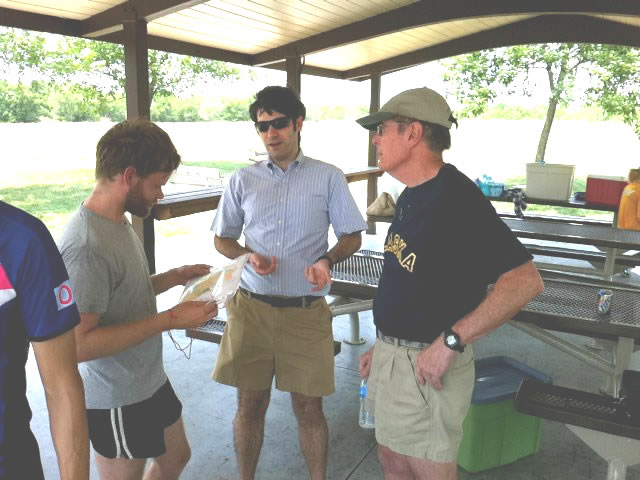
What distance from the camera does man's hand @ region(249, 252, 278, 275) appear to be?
2398 millimetres

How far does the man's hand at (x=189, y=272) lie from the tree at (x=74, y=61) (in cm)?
1109

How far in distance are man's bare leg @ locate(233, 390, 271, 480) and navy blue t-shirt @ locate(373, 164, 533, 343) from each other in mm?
947

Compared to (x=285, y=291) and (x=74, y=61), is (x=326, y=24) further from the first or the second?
(x=74, y=61)

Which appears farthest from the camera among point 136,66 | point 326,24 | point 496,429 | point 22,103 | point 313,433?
point 22,103

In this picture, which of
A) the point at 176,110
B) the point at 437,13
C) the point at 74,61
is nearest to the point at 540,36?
the point at 437,13

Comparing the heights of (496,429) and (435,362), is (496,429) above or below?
below

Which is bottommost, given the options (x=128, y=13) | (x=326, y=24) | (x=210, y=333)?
(x=210, y=333)

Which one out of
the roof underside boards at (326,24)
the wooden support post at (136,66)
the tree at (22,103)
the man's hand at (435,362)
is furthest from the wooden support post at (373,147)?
the tree at (22,103)

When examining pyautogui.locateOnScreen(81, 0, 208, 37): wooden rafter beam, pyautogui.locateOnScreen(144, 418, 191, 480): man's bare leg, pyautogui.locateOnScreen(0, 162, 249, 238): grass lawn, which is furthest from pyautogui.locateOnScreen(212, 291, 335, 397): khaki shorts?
pyautogui.locateOnScreen(0, 162, 249, 238): grass lawn

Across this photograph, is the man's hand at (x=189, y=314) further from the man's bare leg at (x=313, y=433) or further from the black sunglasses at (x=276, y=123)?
the black sunglasses at (x=276, y=123)

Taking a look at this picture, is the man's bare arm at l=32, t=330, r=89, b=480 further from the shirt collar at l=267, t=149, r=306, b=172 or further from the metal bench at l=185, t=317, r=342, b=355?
the metal bench at l=185, t=317, r=342, b=355

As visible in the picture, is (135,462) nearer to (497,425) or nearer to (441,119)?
(441,119)

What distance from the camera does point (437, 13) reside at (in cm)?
572

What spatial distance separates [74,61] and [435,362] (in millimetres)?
13290
